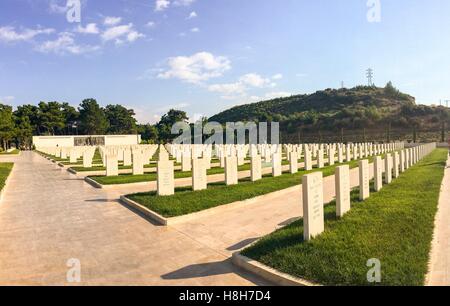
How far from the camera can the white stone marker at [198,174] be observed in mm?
9688

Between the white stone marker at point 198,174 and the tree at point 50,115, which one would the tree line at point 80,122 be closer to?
the tree at point 50,115

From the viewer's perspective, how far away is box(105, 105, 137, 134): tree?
87188 mm

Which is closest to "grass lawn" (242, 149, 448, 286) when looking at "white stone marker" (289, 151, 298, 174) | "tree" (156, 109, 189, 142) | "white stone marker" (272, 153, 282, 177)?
"white stone marker" (272, 153, 282, 177)

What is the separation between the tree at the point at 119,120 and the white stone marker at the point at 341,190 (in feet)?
279

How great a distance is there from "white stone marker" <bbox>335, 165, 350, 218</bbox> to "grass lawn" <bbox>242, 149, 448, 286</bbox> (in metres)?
0.17

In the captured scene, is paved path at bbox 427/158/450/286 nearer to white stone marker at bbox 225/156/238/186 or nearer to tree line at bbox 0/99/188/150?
white stone marker at bbox 225/156/238/186

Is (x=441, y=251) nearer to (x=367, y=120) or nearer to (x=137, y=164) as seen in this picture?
(x=137, y=164)

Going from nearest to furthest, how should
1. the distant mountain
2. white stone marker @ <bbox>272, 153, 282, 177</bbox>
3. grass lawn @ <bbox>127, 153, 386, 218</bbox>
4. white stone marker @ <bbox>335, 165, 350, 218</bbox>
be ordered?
1. white stone marker @ <bbox>335, 165, 350, 218</bbox>
2. grass lawn @ <bbox>127, 153, 386, 218</bbox>
3. white stone marker @ <bbox>272, 153, 282, 177</bbox>
4. the distant mountain

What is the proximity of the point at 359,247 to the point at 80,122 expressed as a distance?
8404 centimetres

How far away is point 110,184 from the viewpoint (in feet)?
37.9

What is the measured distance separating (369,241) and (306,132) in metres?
68.5

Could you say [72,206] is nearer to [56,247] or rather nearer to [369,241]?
[56,247]

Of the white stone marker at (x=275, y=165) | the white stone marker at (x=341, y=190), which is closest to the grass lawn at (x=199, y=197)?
the white stone marker at (x=275, y=165)
